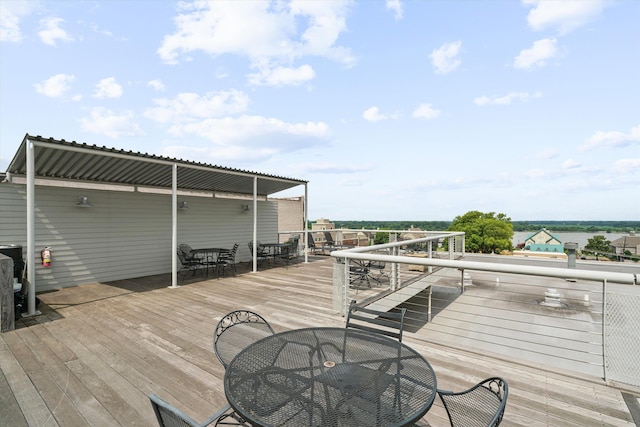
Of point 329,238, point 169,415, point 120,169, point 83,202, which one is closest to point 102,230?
point 83,202

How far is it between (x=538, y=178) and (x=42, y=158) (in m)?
56.9

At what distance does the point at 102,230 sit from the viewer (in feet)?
22.8

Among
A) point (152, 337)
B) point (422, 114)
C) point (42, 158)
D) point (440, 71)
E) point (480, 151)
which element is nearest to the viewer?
point (152, 337)

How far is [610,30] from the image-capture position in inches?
274

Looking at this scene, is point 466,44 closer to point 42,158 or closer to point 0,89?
point 42,158

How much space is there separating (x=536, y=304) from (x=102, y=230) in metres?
12.6

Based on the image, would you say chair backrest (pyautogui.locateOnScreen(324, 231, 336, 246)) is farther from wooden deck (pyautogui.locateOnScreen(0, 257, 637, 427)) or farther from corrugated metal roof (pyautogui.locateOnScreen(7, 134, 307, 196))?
wooden deck (pyautogui.locateOnScreen(0, 257, 637, 427))

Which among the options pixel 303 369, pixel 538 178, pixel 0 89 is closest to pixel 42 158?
pixel 0 89

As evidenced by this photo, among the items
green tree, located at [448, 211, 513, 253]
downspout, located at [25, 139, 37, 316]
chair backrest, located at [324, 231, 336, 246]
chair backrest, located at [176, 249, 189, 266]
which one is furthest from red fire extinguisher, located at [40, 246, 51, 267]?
green tree, located at [448, 211, 513, 253]

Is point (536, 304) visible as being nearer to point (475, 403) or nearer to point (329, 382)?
point (475, 403)

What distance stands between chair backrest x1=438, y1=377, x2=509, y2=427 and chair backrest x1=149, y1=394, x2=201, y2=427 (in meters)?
1.29

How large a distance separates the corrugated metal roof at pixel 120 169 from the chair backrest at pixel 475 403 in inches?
245

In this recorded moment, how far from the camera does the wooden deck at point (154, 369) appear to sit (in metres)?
2.11

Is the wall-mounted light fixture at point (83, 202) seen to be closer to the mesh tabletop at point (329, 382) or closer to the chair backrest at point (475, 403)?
the mesh tabletop at point (329, 382)
